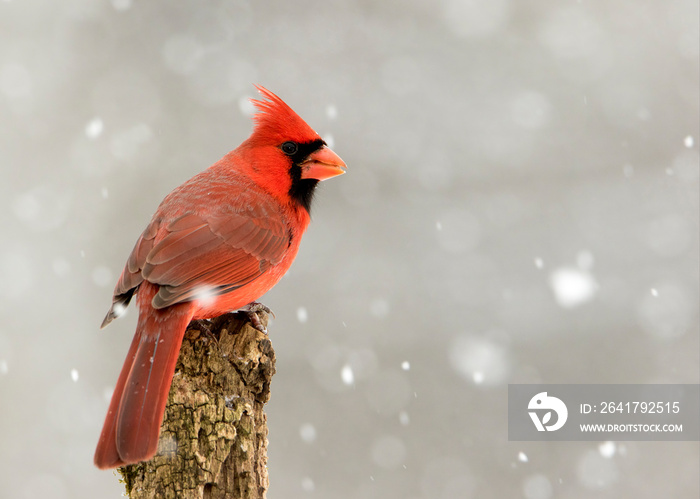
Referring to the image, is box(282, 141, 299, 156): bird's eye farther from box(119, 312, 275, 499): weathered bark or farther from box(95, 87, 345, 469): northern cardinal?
box(119, 312, 275, 499): weathered bark

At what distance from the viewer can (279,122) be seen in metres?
2.39

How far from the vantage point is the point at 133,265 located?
6.43ft

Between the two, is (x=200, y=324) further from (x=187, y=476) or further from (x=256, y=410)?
(x=187, y=476)

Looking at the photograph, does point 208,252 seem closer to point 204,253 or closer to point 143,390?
point 204,253

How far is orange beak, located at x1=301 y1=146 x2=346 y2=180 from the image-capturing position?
7.82 ft

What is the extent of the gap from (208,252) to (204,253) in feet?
0.05

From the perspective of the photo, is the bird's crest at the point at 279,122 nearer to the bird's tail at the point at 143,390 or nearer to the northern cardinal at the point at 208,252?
the northern cardinal at the point at 208,252

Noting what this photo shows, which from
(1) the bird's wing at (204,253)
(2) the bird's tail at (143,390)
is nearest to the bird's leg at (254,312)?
(1) the bird's wing at (204,253)

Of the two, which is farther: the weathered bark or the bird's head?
the bird's head

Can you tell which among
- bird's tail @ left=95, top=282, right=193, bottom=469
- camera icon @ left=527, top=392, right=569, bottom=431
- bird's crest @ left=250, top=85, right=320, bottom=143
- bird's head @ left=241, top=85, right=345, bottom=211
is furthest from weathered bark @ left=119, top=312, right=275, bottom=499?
camera icon @ left=527, top=392, right=569, bottom=431

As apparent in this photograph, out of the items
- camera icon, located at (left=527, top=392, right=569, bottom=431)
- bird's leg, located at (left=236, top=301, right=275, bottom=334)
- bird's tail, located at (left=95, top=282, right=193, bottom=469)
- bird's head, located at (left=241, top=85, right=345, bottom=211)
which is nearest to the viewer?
bird's tail, located at (left=95, top=282, right=193, bottom=469)

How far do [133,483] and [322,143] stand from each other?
1.33 metres

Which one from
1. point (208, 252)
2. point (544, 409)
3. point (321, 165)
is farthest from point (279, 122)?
point (544, 409)

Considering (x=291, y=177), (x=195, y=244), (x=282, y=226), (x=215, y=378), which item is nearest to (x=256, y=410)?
(x=215, y=378)
